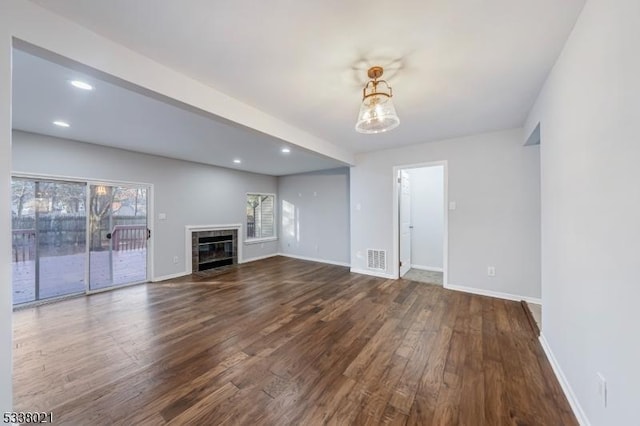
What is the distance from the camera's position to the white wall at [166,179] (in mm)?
3633

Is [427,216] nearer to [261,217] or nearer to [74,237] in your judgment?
[261,217]

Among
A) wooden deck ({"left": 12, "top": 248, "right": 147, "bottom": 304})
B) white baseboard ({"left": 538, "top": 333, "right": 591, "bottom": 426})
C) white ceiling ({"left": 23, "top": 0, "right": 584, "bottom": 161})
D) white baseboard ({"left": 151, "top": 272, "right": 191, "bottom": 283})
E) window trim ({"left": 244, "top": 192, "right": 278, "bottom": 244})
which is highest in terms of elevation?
white ceiling ({"left": 23, "top": 0, "right": 584, "bottom": 161})

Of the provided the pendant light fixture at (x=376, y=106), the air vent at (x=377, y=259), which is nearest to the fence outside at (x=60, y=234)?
the air vent at (x=377, y=259)

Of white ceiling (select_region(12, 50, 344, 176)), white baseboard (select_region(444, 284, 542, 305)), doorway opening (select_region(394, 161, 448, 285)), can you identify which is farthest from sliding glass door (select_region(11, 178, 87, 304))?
white baseboard (select_region(444, 284, 542, 305))

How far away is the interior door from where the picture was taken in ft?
13.7

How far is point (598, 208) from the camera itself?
4.25 ft

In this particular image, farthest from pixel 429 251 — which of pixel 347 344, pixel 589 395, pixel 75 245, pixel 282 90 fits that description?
pixel 75 245

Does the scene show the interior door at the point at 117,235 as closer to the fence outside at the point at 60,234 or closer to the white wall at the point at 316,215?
the fence outside at the point at 60,234

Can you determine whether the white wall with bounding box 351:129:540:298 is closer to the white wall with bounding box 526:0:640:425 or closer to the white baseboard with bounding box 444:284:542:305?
the white baseboard with bounding box 444:284:542:305

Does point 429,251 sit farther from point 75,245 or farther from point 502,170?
point 75,245

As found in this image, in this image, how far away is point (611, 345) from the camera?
1155 millimetres

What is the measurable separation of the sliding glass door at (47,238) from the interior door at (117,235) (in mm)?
144

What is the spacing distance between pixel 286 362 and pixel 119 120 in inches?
137

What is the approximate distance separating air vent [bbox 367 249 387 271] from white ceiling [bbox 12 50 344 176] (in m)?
2.47
